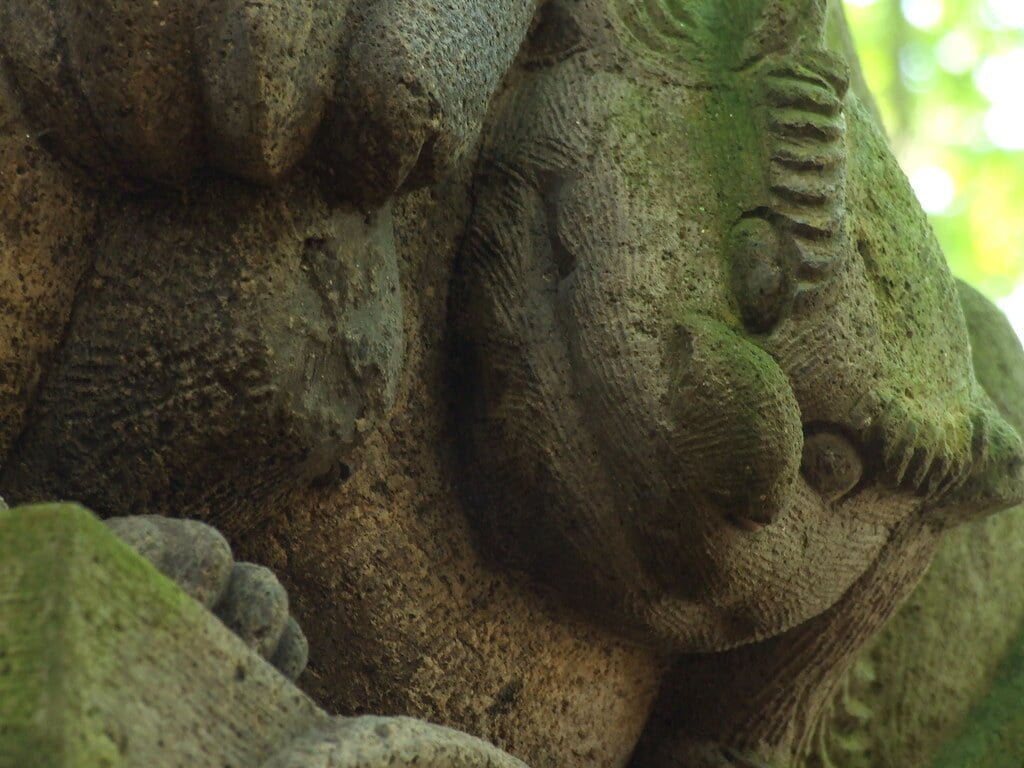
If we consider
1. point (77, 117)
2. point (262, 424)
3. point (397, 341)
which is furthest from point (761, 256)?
point (77, 117)

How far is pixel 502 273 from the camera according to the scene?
1.33m

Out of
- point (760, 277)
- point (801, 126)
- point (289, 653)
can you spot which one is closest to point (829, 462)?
point (760, 277)

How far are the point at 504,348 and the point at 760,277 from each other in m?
0.22

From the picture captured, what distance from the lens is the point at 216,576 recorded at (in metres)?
0.97

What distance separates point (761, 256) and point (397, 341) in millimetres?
318

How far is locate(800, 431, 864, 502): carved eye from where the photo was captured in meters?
1.33

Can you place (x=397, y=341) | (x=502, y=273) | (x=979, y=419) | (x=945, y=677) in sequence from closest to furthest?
(x=397, y=341) < (x=502, y=273) < (x=979, y=419) < (x=945, y=677)

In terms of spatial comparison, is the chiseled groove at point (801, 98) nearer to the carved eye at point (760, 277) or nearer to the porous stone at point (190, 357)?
the carved eye at point (760, 277)

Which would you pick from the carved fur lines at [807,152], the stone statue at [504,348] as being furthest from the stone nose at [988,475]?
the carved fur lines at [807,152]

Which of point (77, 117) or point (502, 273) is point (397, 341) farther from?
point (77, 117)

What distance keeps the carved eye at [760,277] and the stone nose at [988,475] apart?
263 millimetres

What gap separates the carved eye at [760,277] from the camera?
1.30 m

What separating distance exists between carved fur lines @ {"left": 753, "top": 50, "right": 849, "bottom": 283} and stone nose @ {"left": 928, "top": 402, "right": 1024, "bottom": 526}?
0.25m

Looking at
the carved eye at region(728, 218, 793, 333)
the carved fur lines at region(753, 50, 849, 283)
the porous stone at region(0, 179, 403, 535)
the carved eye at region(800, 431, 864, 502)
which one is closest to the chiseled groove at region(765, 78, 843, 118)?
the carved fur lines at region(753, 50, 849, 283)
